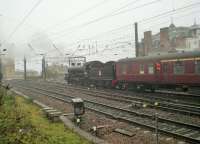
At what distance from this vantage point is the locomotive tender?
60.3 ft

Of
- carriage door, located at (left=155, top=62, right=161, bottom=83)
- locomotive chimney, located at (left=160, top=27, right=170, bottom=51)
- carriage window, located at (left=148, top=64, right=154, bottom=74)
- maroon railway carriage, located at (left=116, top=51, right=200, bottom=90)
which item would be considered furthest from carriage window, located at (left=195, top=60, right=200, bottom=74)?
locomotive chimney, located at (left=160, top=27, right=170, bottom=51)

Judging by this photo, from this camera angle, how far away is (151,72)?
2195 cm

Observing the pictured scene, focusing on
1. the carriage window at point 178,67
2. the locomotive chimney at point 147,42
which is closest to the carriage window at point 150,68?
the carriage window at point 178,67

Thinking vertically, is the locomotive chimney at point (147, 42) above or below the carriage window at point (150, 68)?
above

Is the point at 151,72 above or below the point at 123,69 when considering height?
below

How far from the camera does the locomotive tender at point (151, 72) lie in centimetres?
1839

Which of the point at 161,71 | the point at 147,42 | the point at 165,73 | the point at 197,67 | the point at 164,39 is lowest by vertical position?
the point at 165,73

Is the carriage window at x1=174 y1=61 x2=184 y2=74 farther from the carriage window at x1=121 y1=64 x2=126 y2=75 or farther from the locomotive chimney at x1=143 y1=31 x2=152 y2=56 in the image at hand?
the locomotive chimney at x1=143 y1=31 x2=152 y2=56

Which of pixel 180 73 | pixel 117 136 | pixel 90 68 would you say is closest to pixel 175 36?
pixel 90 68

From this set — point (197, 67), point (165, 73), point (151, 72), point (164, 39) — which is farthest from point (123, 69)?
point (164, 39)

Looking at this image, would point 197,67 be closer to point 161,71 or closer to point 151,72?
point 161,71

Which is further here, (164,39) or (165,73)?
(164,39)

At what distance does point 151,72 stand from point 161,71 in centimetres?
119

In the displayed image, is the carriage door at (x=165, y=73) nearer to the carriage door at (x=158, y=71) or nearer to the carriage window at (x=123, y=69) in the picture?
the carriage door at (x=158, y=71)
